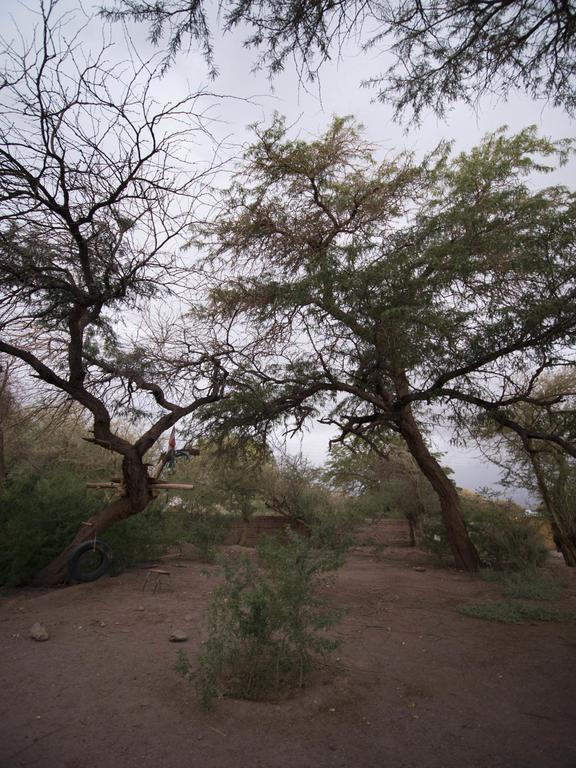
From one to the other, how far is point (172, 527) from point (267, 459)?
112 inches

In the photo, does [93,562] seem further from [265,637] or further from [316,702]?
[316,702]

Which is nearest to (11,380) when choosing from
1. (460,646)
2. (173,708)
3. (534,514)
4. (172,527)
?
(172,527)

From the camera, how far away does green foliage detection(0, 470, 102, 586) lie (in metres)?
7.76

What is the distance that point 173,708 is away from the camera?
11.9 feet

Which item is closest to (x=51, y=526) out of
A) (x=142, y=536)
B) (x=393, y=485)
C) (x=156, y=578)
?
(x=142, y=536)

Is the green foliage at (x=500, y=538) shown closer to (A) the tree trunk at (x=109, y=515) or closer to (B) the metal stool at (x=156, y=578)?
(B) the metal stool at (x=156, y=578)

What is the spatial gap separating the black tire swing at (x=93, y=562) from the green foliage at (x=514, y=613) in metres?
5.48

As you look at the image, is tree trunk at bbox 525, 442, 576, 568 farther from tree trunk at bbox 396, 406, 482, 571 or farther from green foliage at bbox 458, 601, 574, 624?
green foliage at bbox 458, 601, 574, 624

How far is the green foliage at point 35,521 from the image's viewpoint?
25.5 feet

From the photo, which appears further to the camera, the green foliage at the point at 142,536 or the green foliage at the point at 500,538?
the green foliage at the point at 500,538

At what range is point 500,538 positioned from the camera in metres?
10.5

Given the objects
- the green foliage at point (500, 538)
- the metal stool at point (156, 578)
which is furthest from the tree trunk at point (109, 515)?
the green foliage at point (500, 538)

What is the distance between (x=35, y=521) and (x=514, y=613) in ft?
23.9

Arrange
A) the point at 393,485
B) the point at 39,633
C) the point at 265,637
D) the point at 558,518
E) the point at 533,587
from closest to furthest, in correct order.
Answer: the point at 265,637
the point at 39,633
the point at 533,587
the point at 558,518
the point at 393,485
